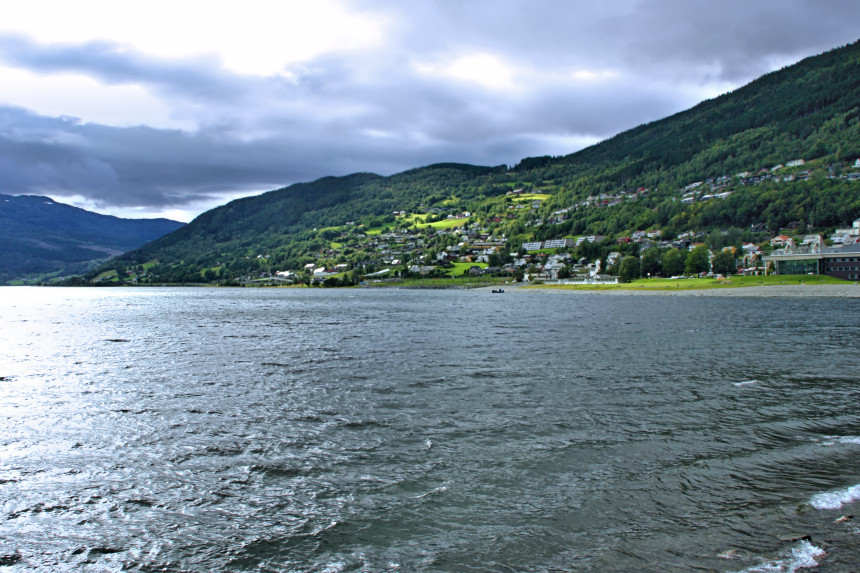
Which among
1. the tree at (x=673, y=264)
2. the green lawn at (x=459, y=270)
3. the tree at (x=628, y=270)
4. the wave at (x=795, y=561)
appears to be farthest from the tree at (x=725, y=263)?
the wave at (x=795, y=561)

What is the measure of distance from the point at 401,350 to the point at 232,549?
21693 millimetres

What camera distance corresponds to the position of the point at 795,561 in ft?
23.0

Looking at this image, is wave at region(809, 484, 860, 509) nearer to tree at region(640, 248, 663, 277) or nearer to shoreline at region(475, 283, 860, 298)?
shoreline at region(475, 283, 860, 298)

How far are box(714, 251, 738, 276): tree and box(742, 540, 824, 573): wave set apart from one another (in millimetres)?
128263

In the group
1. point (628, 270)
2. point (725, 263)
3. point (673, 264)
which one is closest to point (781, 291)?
point (725, 263)

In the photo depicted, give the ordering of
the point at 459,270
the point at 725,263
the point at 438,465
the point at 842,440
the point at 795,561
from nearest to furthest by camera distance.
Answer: the point at 795,561 → the point at 438,465 → the point at 842,440 → the point at 725,263 → the point at 459,270

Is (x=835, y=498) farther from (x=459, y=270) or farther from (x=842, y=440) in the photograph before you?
(x=459, y=270)

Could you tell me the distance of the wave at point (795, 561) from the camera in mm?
6809

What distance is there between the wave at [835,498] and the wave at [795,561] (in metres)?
1.89

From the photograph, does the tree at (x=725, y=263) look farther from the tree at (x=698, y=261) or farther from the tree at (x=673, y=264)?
the tree at (x=673, y=264)

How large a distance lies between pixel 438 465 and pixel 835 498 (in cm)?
743

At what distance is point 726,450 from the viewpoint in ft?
38.8

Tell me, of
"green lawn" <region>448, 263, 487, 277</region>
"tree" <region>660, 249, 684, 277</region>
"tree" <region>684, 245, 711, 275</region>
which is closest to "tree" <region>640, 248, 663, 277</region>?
"tree" <region>660, 249, 684, 277</region>

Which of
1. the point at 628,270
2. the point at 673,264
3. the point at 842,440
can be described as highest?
the point at 673,264
